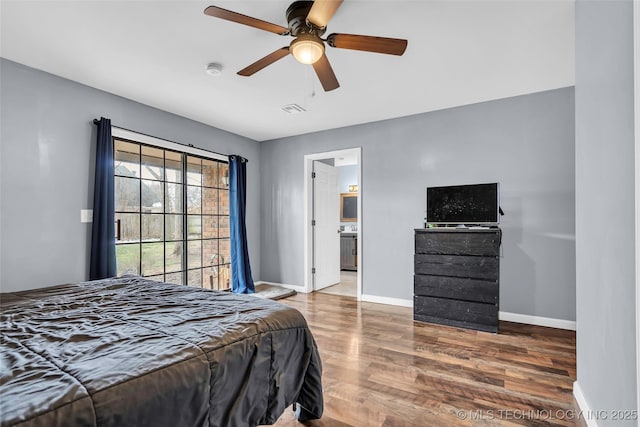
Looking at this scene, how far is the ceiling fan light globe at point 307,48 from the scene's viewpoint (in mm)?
1963

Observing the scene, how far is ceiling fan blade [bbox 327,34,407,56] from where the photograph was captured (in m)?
1.91

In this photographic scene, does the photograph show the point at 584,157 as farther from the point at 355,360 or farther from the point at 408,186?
the point at 408,186

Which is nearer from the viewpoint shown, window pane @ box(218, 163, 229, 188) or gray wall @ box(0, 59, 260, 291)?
gray wall @ box(0, 59, 260, 291)

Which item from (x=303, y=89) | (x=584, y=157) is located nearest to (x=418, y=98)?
(x=303, y=89)

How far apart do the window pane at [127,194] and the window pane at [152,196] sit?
0.23 ft

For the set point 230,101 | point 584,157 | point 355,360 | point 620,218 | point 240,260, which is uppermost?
point 230,101

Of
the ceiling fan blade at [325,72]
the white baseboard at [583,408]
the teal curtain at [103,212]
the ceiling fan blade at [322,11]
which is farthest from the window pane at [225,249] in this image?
the white baseboard at [583,408]

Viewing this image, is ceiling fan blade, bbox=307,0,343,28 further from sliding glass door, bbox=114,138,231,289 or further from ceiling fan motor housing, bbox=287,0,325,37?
sliding glass door, bbox=114,138,231,289

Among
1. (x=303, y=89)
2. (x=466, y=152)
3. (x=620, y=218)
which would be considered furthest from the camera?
(x=466, y=152)

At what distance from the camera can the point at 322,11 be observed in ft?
5.82

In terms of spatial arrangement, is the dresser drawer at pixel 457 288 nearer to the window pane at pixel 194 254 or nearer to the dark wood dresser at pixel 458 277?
the dark wood dresser at pixel 458 277

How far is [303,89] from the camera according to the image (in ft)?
10.9

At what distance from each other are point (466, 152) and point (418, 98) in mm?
879

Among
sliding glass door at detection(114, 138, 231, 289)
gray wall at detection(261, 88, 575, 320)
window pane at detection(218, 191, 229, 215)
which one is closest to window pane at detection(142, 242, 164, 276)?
sliding glass door at detection(114, 138, 231, 289)
